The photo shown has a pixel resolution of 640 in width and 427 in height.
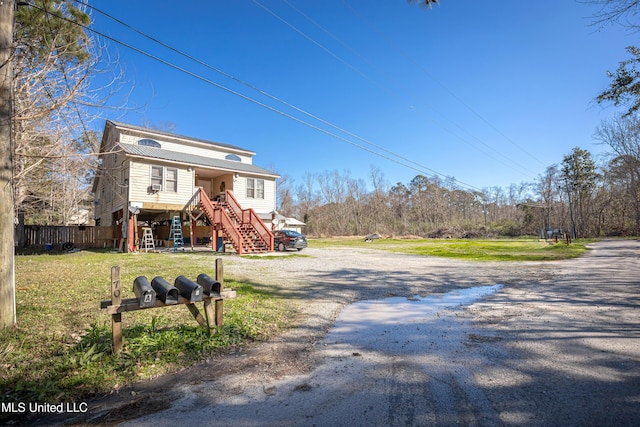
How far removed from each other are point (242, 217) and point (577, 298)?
14.8 m

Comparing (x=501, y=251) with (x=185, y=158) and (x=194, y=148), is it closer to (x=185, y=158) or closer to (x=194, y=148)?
(x=185, y=158)

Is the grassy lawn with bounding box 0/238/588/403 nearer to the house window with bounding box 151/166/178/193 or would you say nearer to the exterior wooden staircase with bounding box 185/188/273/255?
the exterior wooden staircase with bounding box 185/188/273/255

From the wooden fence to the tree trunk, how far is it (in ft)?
62.0

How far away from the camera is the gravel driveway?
7.63 feet

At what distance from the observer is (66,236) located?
Result: 20.6m

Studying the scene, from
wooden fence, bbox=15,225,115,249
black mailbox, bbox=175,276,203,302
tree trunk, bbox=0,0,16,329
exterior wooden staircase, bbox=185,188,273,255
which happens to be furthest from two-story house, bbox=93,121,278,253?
black mailbox, bbox=175,276,203,302

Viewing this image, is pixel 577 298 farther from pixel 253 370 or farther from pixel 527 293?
pixel 253 370

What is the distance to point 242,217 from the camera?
687 inches

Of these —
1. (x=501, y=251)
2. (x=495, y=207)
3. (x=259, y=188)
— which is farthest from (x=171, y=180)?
(x=495, y=207)

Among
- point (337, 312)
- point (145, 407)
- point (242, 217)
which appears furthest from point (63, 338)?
point (242, 217)

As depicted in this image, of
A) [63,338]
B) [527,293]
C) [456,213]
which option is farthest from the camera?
[456,213]

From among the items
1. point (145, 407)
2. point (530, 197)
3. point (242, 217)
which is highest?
point (530, 197)

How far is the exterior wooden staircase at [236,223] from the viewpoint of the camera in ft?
52.5

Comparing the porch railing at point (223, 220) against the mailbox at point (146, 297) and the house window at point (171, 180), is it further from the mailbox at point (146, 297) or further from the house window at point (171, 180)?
the mailbox at point (146, 297)
